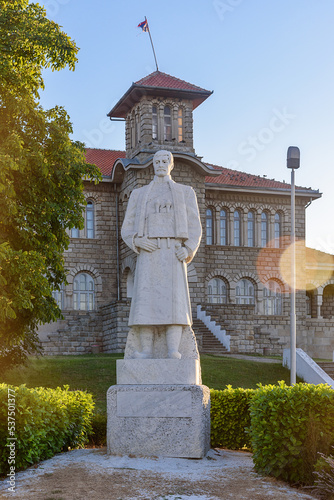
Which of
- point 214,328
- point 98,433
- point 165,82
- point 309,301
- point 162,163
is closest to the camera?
point 162,163

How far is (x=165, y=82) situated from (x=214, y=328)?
1271 centimetres

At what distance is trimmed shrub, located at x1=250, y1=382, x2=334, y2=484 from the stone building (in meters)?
21.6

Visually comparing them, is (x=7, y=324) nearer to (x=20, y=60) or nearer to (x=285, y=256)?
(x=20, y=60)

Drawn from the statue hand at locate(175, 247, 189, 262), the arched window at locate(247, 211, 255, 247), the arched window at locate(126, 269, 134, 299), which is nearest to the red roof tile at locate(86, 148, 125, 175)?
the arched window at locate(126, 269, 134, 299)

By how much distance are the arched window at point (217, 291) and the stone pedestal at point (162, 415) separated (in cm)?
2810

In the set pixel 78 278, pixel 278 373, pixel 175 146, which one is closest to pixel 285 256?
pixel 175 146

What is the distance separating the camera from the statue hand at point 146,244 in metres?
8.95

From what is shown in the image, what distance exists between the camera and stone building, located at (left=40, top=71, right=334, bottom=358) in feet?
103

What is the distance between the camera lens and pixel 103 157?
1513 inches

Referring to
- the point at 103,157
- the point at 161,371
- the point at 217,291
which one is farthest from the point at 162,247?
the point at 103,157

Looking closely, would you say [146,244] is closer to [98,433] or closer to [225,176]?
[98,433]

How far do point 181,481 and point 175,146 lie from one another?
92.1 ft

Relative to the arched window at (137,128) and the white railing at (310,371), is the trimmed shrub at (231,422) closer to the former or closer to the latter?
the white railing at (310,371)

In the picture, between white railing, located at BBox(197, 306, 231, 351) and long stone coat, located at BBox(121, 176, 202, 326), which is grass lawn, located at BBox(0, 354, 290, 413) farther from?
long stone coat, located at BBox(121, 176, 202, 326)
